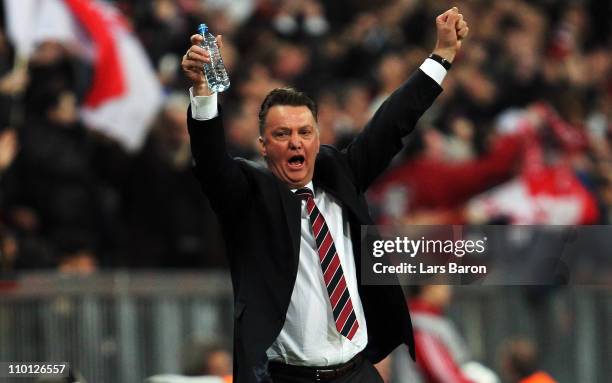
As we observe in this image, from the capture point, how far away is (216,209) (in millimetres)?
5543

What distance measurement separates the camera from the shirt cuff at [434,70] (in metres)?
5.98

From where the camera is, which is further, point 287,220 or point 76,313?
point 76,313

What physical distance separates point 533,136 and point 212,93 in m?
7.50

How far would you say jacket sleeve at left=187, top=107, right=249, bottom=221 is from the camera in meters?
5.34

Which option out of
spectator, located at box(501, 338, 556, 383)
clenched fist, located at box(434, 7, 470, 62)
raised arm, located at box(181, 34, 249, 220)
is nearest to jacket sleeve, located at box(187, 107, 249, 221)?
raised arm, located at box(181, 34, 249, 220)

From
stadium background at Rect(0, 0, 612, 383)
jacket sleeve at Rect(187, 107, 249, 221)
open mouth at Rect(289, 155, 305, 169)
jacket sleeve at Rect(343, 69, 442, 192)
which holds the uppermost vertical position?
stadium background at Rect(0, 0, 612, 383)

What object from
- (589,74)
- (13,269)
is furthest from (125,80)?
(589,74)

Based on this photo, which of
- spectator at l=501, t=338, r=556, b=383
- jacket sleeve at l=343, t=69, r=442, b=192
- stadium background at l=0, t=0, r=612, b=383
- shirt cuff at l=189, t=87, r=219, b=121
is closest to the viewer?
shirt cuff at l=189, t=87, r=219, b=121

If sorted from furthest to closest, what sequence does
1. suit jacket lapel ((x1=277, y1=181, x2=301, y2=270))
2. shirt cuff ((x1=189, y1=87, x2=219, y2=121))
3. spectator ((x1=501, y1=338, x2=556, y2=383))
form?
spectator ((x1=501, y1=338, x2=556, y2=383)) → suit jacket lapel ((x1=277, y1=181, x2=301, y2=270)) → shirt cuff ((x1=189, y1=87, x2=219, y2=121))

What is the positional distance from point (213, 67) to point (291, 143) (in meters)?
0.47

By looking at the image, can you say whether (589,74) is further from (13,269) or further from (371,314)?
(371,314)

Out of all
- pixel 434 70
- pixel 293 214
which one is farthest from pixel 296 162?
pixel 434 70

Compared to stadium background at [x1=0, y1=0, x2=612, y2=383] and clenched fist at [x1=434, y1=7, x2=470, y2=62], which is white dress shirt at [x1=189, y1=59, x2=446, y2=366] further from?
stadium background at [x1=0, y1=0, x2=612, y2=383]

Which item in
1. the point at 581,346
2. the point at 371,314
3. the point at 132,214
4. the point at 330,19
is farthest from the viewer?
the point at 330,19
